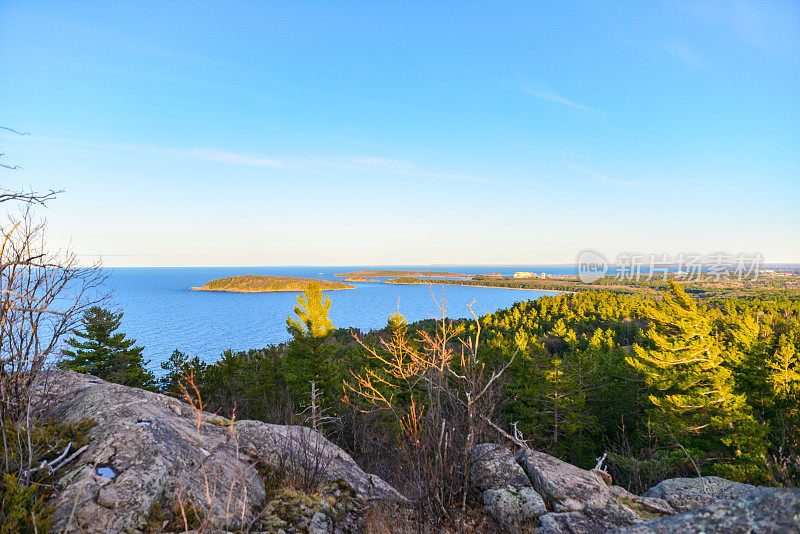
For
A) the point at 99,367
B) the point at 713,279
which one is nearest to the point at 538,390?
the point at 99,367

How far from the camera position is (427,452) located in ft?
15.7

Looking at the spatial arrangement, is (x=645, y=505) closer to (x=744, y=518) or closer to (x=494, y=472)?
(x=494, y=472)

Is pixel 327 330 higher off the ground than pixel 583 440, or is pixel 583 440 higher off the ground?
pixel 327 330

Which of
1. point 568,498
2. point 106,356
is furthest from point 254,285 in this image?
point 568,498

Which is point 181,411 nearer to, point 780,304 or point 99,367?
point 99,367

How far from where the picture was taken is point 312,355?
22.7 meters

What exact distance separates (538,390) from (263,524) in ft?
65.3

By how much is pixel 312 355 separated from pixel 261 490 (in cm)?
1789

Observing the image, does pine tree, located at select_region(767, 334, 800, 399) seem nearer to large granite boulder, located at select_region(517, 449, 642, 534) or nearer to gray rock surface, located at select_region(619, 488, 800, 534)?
large granite boulder, located at select_region(517, 449, 642, 534)

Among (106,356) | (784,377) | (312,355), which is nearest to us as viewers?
(784,377)

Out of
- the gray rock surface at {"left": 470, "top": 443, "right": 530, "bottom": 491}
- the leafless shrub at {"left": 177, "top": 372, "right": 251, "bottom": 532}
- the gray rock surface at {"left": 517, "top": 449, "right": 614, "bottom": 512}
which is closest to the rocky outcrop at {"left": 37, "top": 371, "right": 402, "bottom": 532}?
the leafless shrub at {"left": 177, "top": 372, "right": 251, "bottom": 532}

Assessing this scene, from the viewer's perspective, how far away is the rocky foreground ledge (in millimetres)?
3684

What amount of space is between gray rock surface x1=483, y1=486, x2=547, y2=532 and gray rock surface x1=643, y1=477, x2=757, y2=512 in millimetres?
2559

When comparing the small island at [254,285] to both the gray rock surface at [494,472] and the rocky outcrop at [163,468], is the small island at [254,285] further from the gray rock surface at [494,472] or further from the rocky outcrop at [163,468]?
the gray rock surface at [494,472]
